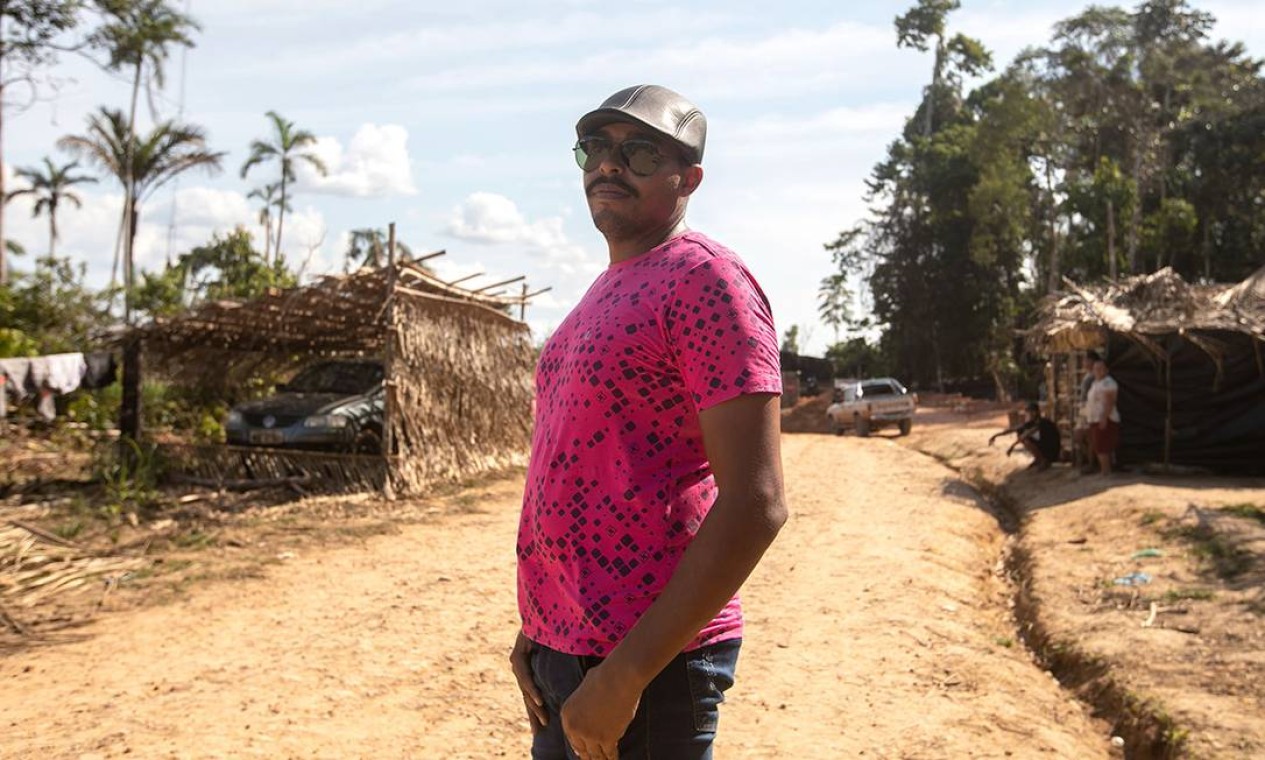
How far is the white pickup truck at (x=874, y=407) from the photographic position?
85.2ft

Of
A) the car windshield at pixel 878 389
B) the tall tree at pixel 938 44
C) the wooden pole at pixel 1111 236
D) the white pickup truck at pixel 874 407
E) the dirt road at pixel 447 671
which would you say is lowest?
the dirt road at pixel 447 671

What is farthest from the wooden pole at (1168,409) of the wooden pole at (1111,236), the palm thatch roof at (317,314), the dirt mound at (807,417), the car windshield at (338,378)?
the dirt mound at (807,417)

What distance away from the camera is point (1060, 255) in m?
36.4

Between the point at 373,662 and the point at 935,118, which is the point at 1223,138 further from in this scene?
the point at 373,662

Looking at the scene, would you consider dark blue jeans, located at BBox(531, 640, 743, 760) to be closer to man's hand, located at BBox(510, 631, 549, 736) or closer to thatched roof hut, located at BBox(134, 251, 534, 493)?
man's hand, located at BBox(510, 631, 549, 736)

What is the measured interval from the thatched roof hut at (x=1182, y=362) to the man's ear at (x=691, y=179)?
42.1ft

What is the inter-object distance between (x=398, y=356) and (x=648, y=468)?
10.7 meters

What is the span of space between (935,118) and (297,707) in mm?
46810

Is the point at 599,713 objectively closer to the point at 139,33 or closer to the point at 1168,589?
the point at 1168,589

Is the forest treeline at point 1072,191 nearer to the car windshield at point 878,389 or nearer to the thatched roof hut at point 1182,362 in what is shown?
the car windshield at point 878,389

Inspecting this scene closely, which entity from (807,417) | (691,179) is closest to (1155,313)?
(691,179)

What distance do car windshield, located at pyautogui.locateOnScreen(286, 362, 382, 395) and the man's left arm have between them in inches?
478

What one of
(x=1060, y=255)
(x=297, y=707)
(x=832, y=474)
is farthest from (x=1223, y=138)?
(x=297, y=707)

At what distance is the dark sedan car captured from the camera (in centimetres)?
1237
